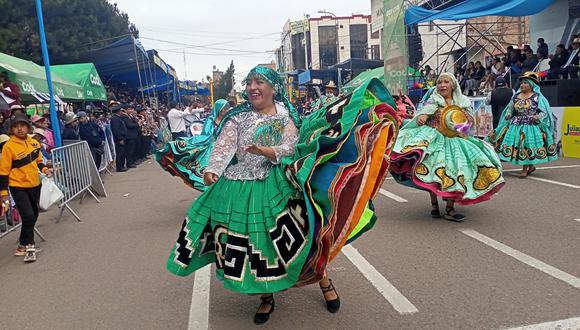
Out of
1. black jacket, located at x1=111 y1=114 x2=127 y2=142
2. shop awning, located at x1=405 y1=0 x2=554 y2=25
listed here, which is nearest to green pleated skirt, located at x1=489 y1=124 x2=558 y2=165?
shop awning, located at x1=405 y1=0 x2=554 y2=25

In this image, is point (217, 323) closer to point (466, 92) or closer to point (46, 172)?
point (46, 172)

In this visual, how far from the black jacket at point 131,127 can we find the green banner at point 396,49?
321 inches

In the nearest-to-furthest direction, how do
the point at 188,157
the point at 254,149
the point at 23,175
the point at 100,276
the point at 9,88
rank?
the point at 254,149
the point at 100,276
the point at 23,175
the point at 188,157
the point at 9,88

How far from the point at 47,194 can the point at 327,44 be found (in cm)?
7678

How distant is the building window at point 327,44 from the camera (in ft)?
260

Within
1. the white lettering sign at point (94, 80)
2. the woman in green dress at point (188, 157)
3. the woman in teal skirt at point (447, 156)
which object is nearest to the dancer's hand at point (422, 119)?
the woman in teal skirt at point (447, 156)

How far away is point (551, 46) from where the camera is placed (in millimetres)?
17047

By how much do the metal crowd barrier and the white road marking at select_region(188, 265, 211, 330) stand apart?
3.59 metres

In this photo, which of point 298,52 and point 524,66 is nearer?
point 524,66

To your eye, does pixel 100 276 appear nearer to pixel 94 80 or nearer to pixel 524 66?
pixel 524 66

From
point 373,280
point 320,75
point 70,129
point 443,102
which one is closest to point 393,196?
point 443,102

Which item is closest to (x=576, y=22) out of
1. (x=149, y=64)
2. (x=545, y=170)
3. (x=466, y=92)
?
(x=466, y=92)

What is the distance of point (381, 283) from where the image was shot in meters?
4.11

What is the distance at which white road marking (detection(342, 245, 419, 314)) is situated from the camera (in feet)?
11.8
